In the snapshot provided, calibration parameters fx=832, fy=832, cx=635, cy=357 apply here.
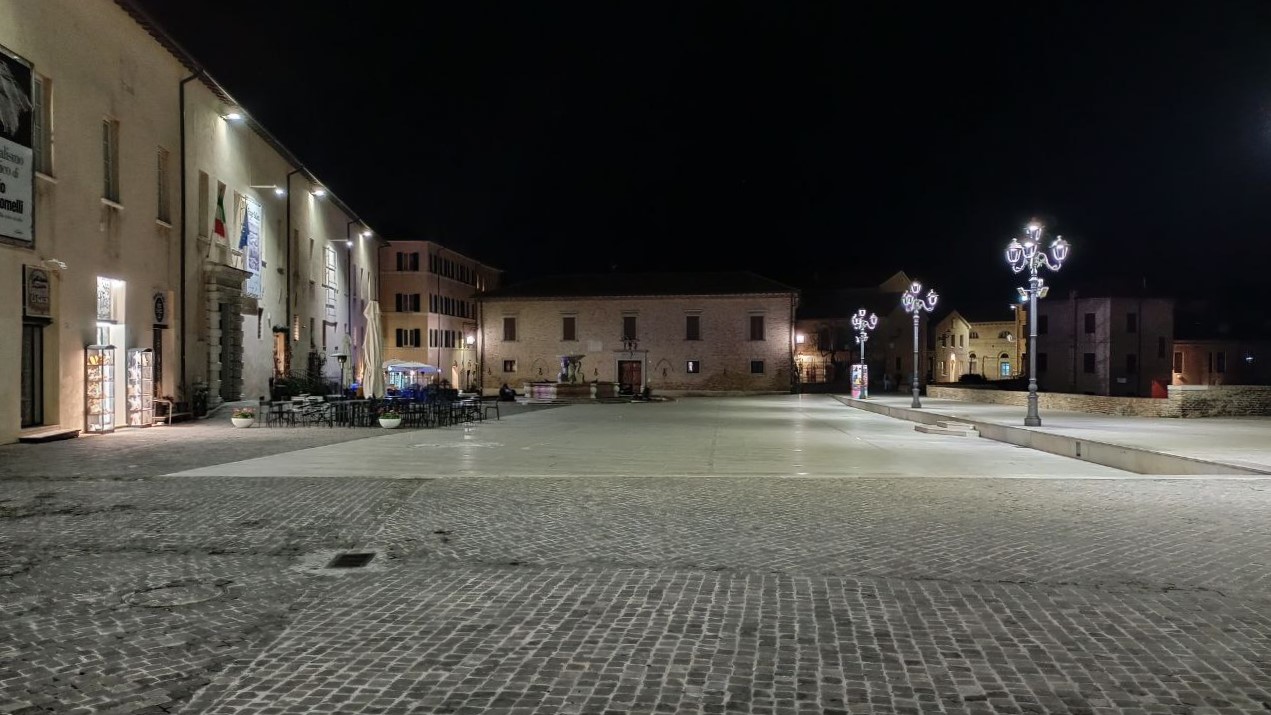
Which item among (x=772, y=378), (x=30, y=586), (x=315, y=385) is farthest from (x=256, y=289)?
(x=772, y=378)

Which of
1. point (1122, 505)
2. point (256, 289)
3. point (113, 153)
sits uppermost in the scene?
point (113, 153)

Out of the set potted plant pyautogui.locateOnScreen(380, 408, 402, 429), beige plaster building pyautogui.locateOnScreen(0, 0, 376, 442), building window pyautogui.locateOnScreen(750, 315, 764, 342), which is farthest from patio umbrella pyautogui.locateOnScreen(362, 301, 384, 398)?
building window pyautogui.locateOnScreen(750, 315, 764, 342)

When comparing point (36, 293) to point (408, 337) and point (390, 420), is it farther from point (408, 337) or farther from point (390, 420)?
point (408, 337)

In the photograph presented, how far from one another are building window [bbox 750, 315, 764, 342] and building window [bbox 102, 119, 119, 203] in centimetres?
4727

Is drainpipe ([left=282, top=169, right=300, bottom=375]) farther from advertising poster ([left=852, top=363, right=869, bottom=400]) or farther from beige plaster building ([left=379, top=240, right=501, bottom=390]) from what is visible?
beige plaster building ([left=379, top=240, right=501, bottom=390])

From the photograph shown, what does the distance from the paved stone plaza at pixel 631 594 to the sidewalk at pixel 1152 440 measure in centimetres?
216

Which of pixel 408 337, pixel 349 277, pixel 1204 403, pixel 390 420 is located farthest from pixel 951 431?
pixel 408 337

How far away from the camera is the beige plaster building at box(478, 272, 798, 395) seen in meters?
62.5

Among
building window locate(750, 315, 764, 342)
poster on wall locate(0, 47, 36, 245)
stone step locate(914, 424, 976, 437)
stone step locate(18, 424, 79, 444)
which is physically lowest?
stone step locate(914, 424, 976, 437)

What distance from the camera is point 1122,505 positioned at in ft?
32.3

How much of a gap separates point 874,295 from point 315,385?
160 feet

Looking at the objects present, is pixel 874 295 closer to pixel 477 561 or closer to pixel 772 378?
pixel 772 378

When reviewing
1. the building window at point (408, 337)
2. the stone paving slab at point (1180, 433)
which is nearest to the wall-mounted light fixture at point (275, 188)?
the stone paving slab at point (1180, 433)

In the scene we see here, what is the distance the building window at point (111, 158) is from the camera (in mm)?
20312
